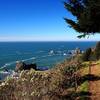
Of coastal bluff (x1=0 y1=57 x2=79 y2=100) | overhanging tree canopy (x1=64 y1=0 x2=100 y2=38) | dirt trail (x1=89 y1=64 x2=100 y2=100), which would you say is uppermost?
overhanging tree canopy (x1=64 y1=0 x2=100 y2=38)

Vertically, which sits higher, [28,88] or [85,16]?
[85,16]

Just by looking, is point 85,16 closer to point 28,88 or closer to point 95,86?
point 95,86

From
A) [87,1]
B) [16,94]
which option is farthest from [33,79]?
[87,1]

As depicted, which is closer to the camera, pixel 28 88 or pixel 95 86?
pixel 28 88

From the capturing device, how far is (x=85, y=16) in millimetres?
22578

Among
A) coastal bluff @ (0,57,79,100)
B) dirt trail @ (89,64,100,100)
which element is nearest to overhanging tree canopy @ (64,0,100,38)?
dirt trail @ (89,64,100,100)

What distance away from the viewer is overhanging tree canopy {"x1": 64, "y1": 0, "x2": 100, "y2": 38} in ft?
72.7

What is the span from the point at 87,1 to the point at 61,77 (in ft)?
19.9

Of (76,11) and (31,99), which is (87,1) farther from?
(31,99)

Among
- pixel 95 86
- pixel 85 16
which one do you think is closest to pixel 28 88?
pixel 95 86

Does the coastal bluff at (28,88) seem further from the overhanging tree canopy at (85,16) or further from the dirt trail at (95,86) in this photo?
the overhanging tree canopy at (85,16)

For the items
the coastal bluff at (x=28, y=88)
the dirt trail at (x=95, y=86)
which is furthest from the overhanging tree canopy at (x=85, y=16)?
the coastal bluff at (x=28, y=88)

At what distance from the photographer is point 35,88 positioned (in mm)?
14344

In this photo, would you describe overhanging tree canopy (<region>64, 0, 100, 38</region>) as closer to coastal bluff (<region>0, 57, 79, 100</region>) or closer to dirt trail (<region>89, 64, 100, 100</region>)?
dirt trail (<region>89, 64, 100, 100</region>)
